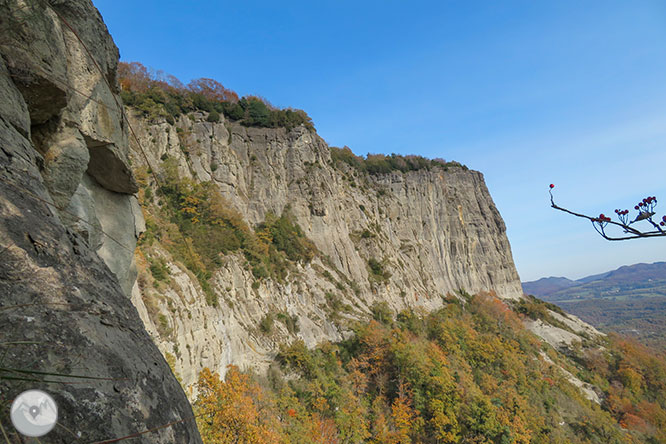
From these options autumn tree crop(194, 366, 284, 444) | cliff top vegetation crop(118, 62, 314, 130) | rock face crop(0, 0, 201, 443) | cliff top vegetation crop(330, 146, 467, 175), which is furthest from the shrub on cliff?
rock face crop(0, 0, 201, 443)

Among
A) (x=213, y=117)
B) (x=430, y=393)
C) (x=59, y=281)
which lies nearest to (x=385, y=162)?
(x=213, y=117)

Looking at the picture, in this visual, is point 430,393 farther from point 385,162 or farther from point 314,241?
point 385,162

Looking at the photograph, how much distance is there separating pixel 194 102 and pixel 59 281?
31109mm

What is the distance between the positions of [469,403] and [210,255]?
2027 cm

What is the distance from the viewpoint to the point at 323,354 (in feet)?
73.2

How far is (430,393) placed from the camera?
22234 millimetres

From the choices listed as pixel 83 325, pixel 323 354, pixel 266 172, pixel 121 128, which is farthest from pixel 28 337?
pixel 266 172

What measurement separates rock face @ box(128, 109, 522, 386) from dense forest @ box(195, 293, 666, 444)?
6.20 ft

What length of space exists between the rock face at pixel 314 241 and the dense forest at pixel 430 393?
6.20 feet

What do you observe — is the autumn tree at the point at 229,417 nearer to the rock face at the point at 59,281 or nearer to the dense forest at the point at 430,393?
the dense forest at the point at 430,393

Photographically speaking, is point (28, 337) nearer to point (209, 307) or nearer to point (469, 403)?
point (209, 307)

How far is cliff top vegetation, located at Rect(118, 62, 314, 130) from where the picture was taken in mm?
24408

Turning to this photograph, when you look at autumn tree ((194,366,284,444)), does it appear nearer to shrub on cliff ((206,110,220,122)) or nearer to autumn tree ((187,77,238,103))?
shrub on cliff ((206,110,220,122))

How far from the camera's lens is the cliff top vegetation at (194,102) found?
24.4 meters
